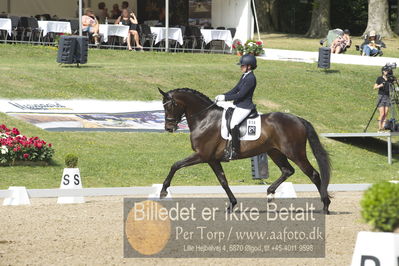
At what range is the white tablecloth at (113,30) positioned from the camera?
3375cm

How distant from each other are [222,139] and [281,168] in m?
1.24

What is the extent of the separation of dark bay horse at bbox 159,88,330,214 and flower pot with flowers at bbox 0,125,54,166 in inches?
210

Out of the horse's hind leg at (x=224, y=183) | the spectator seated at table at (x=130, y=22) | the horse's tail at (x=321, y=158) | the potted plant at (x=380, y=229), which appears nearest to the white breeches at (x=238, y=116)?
the horse's hind leg at (x=224, y=183)

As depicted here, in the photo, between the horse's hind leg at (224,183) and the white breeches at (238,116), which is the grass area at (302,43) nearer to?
the white breeches at (238,116)

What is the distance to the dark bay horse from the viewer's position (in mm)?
14609

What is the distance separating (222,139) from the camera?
14.7m

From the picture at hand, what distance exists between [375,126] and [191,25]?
1230cm

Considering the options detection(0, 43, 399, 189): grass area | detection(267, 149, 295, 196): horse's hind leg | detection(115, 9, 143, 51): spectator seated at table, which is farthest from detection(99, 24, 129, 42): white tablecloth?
detection(267, 149, 295, 196): horse's hind leg

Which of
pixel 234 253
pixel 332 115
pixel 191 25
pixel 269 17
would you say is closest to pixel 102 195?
pixel 234 253

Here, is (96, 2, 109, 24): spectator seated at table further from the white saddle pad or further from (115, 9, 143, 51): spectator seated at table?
the white saddle pad

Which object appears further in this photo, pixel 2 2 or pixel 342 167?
pixel 2 2

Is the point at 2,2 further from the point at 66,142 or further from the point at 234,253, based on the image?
the point at 234,253

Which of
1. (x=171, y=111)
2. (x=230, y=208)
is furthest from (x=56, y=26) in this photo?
Result: (x=230, y=208)

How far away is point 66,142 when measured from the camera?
21641mm
